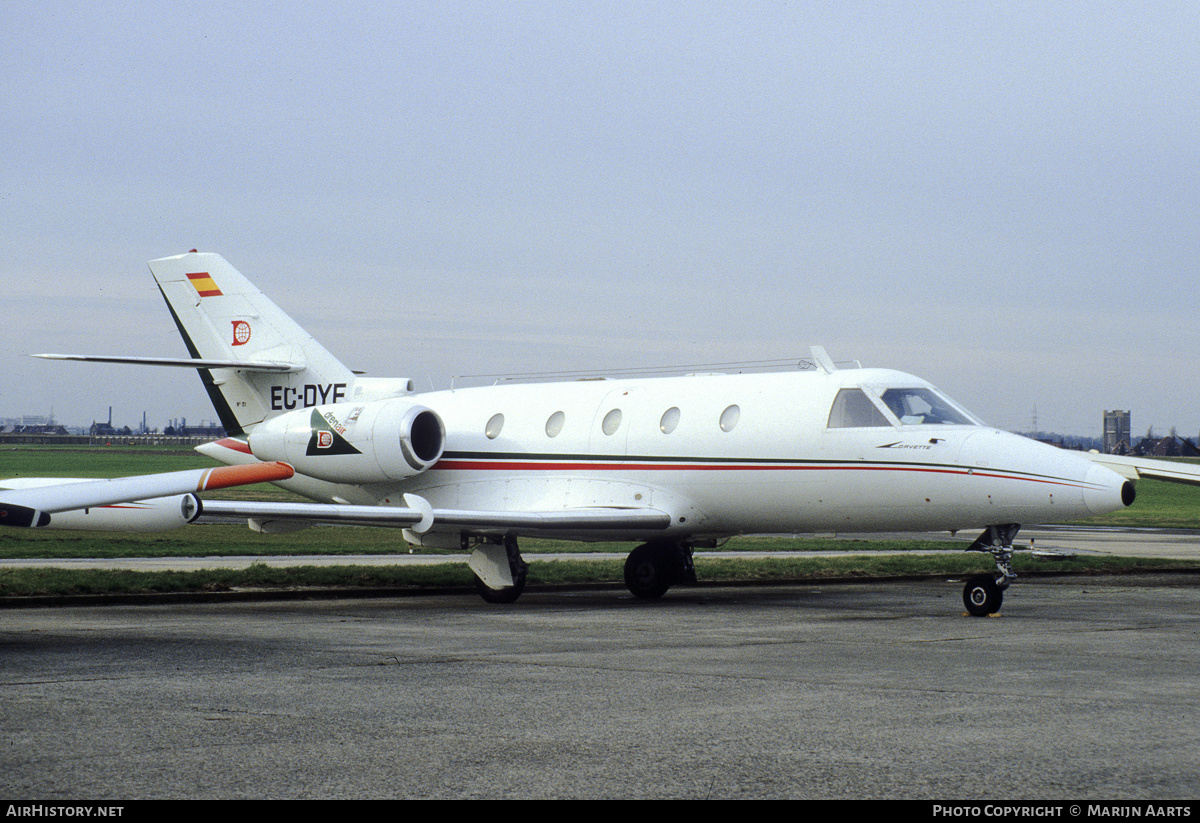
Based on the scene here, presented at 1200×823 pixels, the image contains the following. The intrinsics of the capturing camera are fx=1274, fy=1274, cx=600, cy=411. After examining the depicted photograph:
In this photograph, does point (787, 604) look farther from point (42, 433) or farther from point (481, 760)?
point (42, 433)

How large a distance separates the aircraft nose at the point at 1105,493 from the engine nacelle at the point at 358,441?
955 cm

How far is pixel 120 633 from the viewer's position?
12.8 meters

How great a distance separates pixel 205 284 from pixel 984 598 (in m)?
14.4

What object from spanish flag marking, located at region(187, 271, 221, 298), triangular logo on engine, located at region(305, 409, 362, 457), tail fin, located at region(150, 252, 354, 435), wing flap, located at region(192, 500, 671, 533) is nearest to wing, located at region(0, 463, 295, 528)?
wing flap, located at region(192, 500, 671, 533)

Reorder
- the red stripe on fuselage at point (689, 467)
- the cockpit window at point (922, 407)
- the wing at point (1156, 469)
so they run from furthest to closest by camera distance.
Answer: the wing at point (1156, 469) → the cockpit window at point (922, 407) → the red stripe on fuselage at point (689, 467)

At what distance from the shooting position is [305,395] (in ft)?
71.7

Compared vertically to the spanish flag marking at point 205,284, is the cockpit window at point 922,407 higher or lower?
lower

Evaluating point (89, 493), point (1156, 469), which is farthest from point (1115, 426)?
point (89, 493)

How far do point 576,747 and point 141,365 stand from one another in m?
15.1

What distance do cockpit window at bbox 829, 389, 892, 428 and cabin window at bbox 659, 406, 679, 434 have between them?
234 centimetres

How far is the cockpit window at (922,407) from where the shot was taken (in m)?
15.9

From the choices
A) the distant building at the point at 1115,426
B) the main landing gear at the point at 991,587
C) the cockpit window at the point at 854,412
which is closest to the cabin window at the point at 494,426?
the cockpit window at the point at 854,412

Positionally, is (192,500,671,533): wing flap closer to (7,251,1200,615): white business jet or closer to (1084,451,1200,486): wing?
(7,251,1200,615): white business jet

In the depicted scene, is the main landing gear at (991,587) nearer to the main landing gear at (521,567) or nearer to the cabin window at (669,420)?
the cabin window at (669,420)
